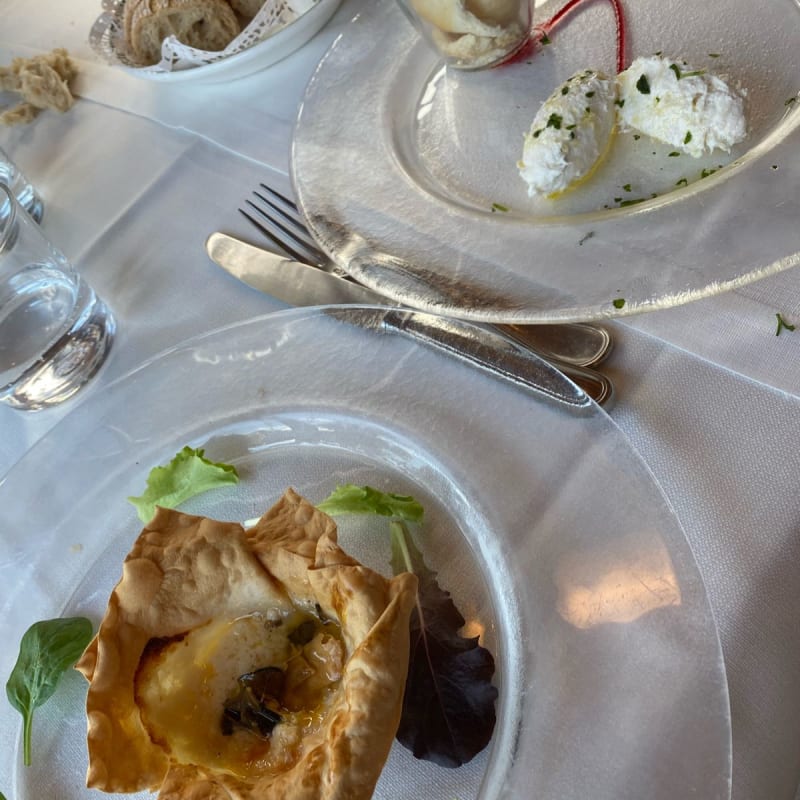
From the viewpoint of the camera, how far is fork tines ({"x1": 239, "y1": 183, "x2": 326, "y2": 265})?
1.22 meters

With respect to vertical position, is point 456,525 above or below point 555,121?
below


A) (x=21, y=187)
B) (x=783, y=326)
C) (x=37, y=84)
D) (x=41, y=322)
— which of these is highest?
(x=37, y=84)

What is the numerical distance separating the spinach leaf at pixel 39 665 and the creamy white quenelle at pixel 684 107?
3.18 ft

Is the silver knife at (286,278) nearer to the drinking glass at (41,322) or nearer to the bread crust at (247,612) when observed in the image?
the drinking glass at (41,322)

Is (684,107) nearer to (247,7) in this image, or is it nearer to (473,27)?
(473,27)

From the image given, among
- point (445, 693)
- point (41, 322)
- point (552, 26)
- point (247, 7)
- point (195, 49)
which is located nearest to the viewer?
point (445, 693)

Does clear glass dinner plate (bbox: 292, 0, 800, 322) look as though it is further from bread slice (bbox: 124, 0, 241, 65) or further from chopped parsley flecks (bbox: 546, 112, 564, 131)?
bread slice (bbox: 124, 0, 241, 65)

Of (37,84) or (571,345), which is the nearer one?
(571,345)

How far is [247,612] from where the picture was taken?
865mm

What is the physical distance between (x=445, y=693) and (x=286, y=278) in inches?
25.0

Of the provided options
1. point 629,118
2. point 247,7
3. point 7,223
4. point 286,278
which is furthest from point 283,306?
point 247,7

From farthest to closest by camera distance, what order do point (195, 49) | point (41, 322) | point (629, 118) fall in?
point (195, 49) → point (41, 322) → point (629, 118)

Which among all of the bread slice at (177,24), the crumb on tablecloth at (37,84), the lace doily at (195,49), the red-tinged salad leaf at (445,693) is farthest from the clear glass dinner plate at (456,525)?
the crumb on tablecloth at (37,84)

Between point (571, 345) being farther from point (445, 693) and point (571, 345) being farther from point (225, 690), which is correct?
point (225, 690)
